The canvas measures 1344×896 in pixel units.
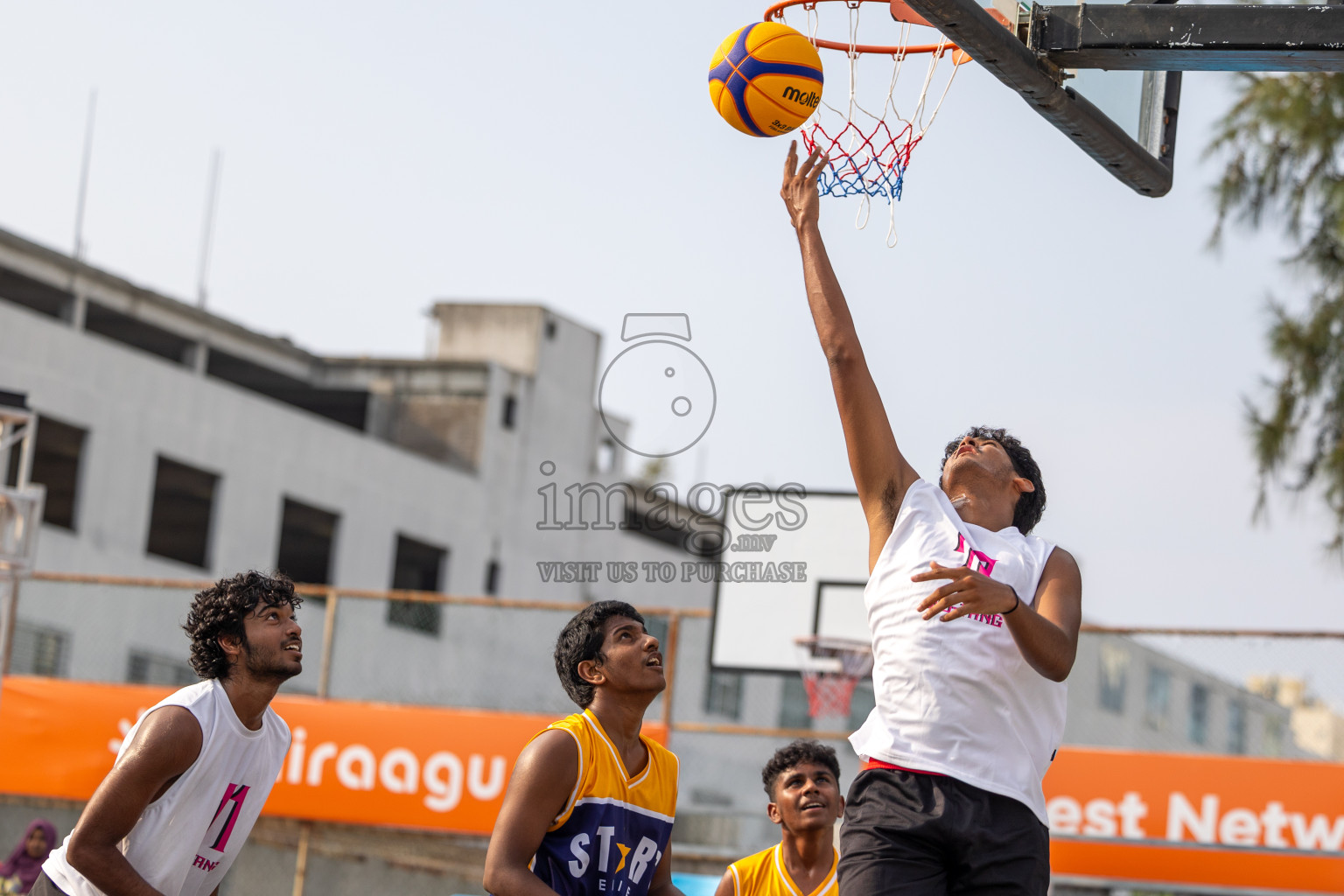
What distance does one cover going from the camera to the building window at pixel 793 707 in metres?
25.2

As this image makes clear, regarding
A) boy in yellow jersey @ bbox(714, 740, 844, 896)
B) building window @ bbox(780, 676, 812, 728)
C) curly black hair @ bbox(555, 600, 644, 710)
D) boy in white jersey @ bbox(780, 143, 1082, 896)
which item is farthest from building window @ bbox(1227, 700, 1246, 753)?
boy in white jersey @ bbox(780, 143, 1082, 896)

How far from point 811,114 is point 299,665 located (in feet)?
9.80

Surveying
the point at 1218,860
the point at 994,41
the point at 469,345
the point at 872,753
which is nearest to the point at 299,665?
the point at 872,753

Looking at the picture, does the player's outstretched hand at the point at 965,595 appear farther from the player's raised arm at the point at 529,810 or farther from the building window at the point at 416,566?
the building window at the point at 416,566

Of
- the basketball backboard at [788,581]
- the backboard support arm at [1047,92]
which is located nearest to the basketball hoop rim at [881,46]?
the backboard support arm at [1047,92]

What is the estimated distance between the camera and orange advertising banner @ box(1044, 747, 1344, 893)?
10203mm

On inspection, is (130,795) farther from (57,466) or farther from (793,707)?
(57,466)

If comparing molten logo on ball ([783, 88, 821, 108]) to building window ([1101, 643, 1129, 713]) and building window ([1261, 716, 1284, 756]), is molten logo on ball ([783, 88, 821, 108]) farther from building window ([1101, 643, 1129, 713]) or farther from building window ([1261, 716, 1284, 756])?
building window ([1101, 643, 1129, 713])

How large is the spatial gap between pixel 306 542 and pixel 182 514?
2.95 meters

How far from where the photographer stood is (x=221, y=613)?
5.04 meters

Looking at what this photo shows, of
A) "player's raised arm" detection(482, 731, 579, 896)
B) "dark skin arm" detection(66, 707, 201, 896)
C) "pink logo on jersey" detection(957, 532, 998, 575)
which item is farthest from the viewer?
"dark skin arm" detection(66, 707, 201, 896)

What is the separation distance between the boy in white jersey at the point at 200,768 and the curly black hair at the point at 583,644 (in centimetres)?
85

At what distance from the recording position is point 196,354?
109ft

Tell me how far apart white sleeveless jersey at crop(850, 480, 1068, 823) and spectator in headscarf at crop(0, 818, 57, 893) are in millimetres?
9859
